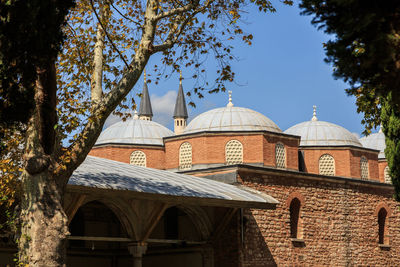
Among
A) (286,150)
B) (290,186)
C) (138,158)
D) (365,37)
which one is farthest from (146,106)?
(365,37)

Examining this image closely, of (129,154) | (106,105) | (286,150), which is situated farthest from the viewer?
(129,154)

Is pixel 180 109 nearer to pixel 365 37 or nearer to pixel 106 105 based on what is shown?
pixel 106 105

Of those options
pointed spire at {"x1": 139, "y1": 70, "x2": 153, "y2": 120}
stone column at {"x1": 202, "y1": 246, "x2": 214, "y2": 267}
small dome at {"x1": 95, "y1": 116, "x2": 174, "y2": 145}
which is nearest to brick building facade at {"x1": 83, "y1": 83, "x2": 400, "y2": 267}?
stone column at {"x1": 202, "y1": 246, "x2": 214, "y2": 267}

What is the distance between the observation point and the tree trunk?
7.49 metres

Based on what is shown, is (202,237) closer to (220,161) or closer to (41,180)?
(220,161)

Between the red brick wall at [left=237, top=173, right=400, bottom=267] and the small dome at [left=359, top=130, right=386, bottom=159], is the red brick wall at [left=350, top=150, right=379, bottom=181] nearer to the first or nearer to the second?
the red brick wall at [left=237, top=173, right=400, bottom=267]

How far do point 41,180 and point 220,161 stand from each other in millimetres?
14331

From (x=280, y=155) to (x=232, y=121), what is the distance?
2.37 meters

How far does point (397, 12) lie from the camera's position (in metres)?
4.60

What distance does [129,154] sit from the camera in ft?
82.0

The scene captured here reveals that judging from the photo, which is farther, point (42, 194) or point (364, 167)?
point (364, 167)

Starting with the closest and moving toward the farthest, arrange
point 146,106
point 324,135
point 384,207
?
1. point 384,207
2. point 324,135
3. point 146,106

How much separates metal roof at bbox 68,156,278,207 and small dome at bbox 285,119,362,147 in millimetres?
10301

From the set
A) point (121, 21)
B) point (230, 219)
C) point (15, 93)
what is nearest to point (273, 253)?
point (230, 219)
